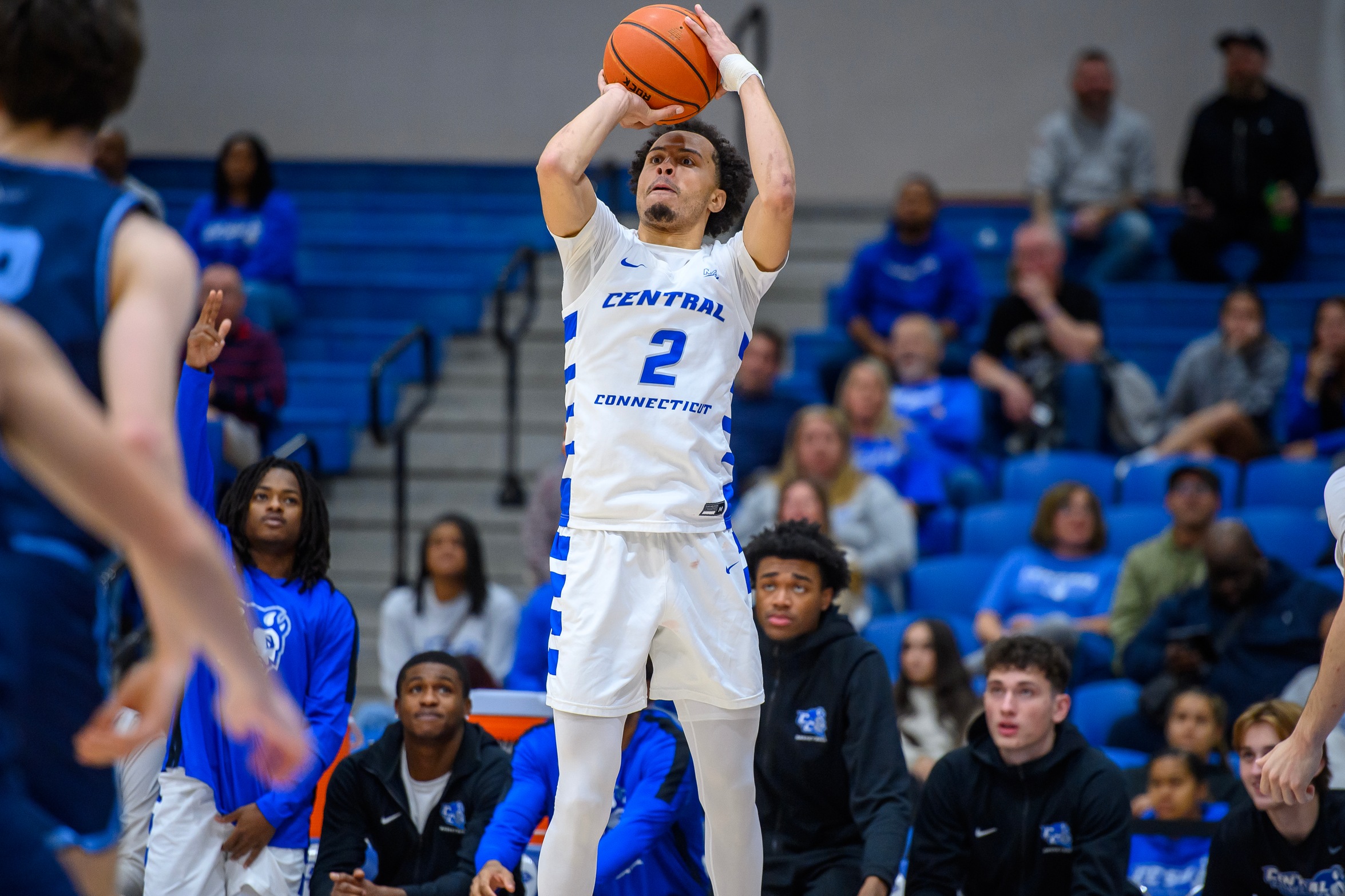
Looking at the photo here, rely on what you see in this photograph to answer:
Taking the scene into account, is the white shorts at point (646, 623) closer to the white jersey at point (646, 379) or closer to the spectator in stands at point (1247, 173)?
the white jersey at point (646, 379)

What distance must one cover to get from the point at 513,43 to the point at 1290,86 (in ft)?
19.0

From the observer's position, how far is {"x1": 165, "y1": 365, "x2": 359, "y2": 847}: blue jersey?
4.32m

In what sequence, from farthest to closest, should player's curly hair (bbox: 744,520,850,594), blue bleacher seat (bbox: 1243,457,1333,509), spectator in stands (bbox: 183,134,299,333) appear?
1. spectator in stands (bbox: 183,134,299,333)
2. blue bleacher seat (bbox: 1243,457,1333,509)
3. player's curly hair (bbox: 744,520,850,594)

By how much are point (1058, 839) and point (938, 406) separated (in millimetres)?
4000

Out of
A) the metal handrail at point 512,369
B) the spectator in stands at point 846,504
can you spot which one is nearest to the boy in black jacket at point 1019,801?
the spectator in stands at point 846,504

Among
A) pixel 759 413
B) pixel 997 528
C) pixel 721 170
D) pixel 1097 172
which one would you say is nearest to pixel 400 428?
pixel 759 413

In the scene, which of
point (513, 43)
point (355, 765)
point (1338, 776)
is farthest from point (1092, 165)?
point (355, 765)

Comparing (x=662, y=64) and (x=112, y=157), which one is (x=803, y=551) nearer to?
(x=662, y=64)

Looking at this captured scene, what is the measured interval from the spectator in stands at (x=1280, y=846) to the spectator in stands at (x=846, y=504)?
275 centimetres

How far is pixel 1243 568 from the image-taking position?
6352mm

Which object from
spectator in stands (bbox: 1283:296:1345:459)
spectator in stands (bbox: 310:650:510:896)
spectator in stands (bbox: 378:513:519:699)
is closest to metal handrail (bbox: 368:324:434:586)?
spectator in stands (bbox: 378:513:519:699)

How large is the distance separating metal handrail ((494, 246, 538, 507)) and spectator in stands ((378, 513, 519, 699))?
181 cm

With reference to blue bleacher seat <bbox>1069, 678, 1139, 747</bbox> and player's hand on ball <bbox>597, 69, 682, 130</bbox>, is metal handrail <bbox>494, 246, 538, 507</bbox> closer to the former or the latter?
blue bleacher seat <bbox>1069, 678, 1139, 747</bbox>

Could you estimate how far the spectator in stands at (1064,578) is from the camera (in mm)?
6789
